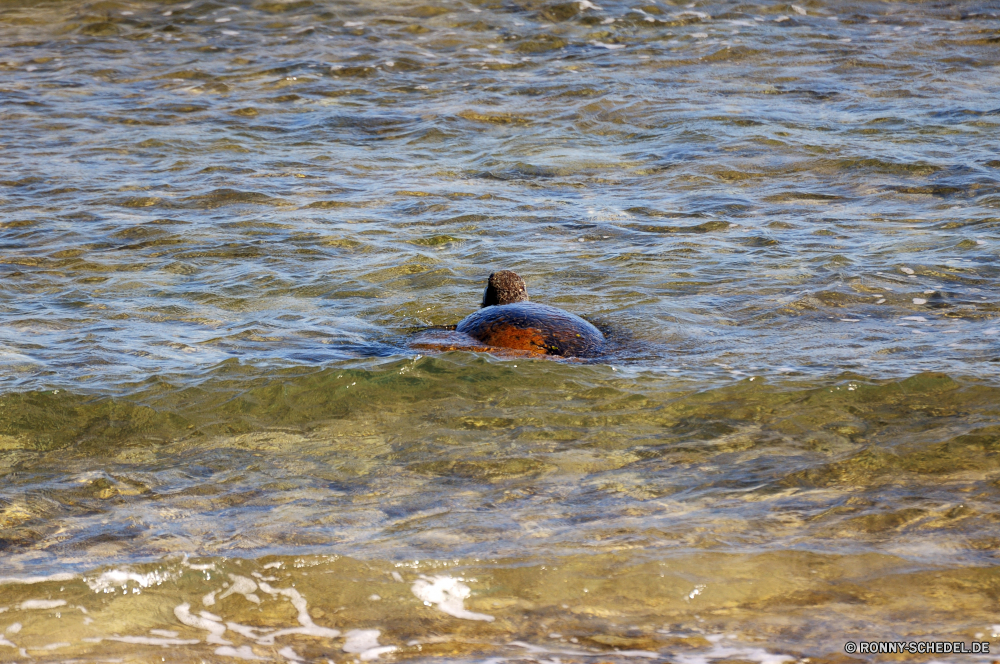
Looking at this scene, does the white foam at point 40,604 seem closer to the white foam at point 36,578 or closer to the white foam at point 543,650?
the white foam at point 36,578

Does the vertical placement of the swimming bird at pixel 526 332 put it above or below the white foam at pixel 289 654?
above

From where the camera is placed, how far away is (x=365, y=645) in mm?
3873

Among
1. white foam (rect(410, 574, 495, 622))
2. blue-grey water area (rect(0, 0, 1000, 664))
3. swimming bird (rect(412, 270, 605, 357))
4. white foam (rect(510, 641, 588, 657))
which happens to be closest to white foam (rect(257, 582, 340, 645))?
blue-grey water area (rect(0, 0, 1000, 664))

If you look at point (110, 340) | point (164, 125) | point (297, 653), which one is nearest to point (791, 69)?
point (164, 125)

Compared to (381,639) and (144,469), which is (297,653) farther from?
(144,469)

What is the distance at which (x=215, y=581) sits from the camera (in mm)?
4219

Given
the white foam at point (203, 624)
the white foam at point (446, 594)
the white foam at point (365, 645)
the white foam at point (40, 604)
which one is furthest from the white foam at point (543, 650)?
the white foam at point (40, 604)

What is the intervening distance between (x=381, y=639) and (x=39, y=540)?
65.6 inches

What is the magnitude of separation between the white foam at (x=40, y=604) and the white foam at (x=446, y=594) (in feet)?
4.51

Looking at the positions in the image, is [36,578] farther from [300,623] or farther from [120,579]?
[300,623]

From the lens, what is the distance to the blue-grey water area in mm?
4078

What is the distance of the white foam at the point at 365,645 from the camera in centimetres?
382

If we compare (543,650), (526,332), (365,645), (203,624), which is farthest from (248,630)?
(526,332)

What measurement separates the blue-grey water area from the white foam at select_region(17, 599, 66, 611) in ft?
0.03
